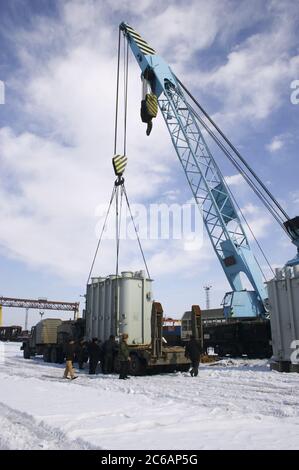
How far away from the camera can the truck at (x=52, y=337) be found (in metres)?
18.4

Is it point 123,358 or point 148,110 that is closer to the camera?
point 123,358

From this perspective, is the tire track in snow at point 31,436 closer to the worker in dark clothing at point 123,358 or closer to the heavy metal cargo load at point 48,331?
the worker in dark clothing at point 123,358

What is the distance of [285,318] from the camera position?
1407 cm

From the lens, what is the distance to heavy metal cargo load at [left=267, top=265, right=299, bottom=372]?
44.4 ft

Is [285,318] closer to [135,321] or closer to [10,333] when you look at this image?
[135,321]

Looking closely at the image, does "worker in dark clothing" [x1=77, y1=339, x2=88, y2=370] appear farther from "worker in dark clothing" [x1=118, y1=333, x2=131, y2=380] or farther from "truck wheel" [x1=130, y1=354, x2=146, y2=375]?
"worker in dark clothing" [x1=118, y1=333, x2=131, y2=380]

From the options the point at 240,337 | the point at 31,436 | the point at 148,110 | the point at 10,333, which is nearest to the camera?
the point at 31,436

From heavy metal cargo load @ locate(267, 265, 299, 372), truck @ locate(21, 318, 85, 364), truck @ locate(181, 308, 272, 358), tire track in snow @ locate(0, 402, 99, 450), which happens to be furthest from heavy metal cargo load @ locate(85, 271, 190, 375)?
tire track in snow @ locate(0, 402, 99, 450)

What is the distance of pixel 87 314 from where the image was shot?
57.9 feet

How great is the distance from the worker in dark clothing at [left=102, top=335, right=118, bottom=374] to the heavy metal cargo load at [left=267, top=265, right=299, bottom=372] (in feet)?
19.2

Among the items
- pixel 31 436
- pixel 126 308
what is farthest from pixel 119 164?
pixel 31 436

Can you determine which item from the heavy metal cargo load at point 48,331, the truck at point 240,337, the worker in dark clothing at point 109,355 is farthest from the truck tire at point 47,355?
the truck at point 240,337

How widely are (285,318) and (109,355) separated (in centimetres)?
660
